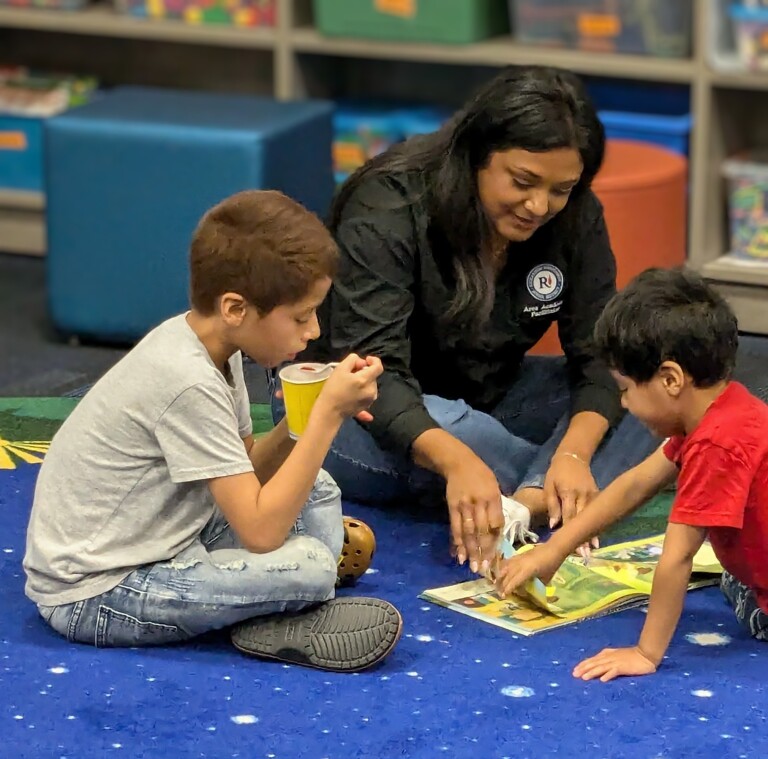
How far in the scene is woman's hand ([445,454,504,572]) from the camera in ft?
5.99

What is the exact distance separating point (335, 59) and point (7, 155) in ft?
2.73

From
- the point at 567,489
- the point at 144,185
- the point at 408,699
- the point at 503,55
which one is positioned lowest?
the point at 408,699

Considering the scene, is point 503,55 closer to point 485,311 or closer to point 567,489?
point 485,311

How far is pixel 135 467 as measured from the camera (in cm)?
→ 166

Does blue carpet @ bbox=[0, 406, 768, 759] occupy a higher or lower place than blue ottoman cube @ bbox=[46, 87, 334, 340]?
lower

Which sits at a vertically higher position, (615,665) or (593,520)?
(593,520)

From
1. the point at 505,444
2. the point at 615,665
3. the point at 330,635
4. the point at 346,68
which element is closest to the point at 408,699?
the point at 330,635

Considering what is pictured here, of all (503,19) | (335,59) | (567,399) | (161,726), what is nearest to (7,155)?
(335,59)

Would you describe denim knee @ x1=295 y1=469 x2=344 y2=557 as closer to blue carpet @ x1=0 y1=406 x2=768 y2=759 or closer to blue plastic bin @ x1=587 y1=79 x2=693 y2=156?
blue carpet @ x1=0 y1=406 x2=768 y2=759

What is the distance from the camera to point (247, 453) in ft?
5.74

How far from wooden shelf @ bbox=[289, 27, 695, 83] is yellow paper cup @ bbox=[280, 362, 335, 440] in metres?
1.66

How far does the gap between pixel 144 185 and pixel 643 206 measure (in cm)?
96

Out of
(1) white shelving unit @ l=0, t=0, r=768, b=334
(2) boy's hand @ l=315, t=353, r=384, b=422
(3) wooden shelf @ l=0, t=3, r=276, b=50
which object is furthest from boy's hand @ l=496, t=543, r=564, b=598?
(3) wooden shelf @ l=0, t=3, r=276, b=50

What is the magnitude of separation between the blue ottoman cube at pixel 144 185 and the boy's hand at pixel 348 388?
119 centimetres
